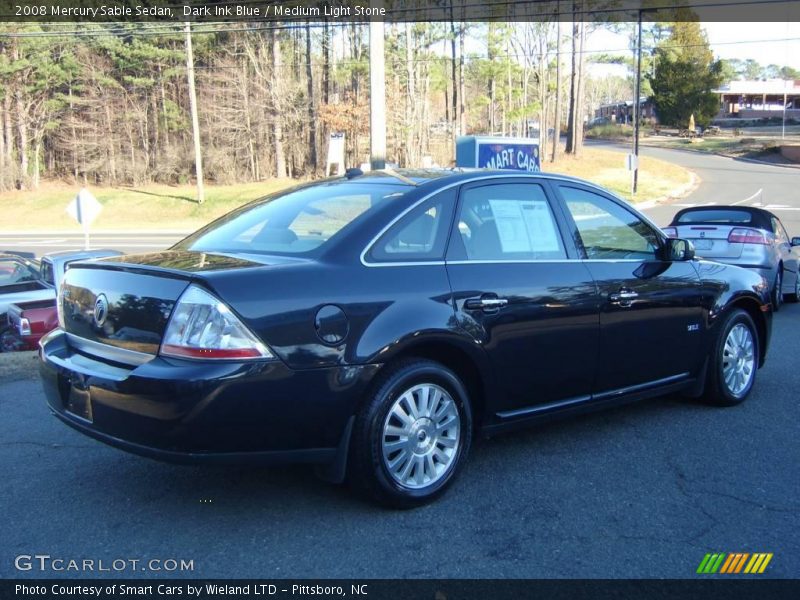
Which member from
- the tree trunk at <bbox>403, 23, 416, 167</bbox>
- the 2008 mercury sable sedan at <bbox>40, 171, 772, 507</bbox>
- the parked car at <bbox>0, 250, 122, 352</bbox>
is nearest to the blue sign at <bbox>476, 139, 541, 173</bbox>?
the parked car at <bbox>0, 250, 122, 352</bbox>

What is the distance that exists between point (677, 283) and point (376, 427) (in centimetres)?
263

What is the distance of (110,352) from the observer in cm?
373

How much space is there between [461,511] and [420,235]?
143 centimetres

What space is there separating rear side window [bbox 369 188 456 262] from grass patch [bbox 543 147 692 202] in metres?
38.1

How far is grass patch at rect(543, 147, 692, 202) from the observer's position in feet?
142

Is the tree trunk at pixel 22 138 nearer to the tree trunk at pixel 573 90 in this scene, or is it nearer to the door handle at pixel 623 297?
the tree trunk at pixel 573 90

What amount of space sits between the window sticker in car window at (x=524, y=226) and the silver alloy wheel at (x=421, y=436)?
1.01 metres

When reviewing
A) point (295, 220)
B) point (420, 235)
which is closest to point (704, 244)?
point (420, 235)

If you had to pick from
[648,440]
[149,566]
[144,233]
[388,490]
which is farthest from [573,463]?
[144,233]

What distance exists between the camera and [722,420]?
5609 mm

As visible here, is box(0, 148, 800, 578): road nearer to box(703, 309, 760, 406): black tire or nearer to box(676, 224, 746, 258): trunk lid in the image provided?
box(703, 309, 760, 406): black tire

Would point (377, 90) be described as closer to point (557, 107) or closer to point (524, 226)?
point (524, 226)

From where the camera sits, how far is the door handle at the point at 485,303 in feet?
13.6

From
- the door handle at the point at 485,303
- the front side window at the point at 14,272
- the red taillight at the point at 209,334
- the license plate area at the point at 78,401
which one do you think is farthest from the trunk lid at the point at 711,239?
the license plate area at the point at 78,401
